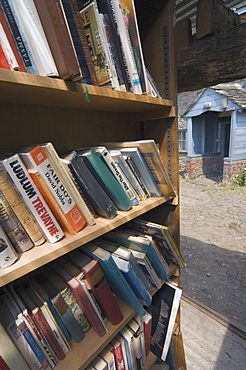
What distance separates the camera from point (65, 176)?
625mm

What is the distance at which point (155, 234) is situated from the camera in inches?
38.2

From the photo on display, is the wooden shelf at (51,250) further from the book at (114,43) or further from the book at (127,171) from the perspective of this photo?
the book at (114,43)

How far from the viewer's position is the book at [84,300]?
686 millimetres

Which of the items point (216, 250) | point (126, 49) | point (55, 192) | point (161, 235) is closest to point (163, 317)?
point (161, 235)

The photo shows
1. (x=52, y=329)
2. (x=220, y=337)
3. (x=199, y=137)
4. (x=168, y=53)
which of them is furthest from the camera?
(x=199, y=137)

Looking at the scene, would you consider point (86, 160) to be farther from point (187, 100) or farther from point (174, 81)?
point (187, 100)

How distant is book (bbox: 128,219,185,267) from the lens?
37.3 inches

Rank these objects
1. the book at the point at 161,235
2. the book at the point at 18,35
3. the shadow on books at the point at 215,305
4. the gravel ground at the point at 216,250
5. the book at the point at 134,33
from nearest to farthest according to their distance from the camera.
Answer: the book at the point at 18,35, the book at the point at 134,33, the book at the point at 161,235, the shadow on books at the point at 215,305, the gravel ground at the point at 216,250

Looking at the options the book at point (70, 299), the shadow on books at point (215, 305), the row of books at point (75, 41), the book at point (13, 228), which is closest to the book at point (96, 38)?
the row of books at point (75, 41)

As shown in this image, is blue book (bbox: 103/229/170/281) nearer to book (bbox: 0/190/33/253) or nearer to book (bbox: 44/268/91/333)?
book (bbox: 44/268/91/333)

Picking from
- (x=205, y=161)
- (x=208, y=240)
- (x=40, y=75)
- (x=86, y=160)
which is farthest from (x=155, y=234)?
(x=205, y=161)

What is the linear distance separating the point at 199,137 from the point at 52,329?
642 centimetres

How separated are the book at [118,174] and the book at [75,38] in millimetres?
226

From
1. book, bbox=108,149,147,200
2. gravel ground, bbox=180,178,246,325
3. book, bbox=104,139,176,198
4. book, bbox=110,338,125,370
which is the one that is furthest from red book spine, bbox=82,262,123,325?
gravel ground, bbox=180,178,246,325
